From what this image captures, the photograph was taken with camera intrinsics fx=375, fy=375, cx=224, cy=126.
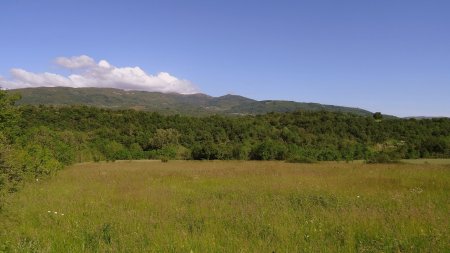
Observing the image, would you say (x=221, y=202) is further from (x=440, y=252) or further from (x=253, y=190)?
(x=440, y=252)

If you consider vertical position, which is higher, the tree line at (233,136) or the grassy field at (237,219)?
the grassy field at (237,219)

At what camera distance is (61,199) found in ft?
35.9

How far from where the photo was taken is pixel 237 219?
7.68 meters

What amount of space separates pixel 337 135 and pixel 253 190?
47767 millimetres

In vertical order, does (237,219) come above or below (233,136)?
above

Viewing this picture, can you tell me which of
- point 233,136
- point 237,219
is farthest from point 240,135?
point 237,219

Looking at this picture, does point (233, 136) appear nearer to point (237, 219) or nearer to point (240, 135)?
point (240, 135)

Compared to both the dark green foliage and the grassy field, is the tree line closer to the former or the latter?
the dark green foliage

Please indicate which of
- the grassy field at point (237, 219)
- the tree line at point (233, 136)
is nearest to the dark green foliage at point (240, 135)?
the tree line at point (233, 136)

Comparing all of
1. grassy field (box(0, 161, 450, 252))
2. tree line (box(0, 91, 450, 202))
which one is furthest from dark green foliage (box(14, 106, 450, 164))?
grassy field (box(0, 161, 450, 252))

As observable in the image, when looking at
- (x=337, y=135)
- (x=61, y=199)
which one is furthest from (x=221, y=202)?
(x=337, y=135)

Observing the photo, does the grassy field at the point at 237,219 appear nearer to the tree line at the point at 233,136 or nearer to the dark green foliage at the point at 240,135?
the tree line at the point at 233,136

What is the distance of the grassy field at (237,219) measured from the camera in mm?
6020

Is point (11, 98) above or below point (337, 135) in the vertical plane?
above
